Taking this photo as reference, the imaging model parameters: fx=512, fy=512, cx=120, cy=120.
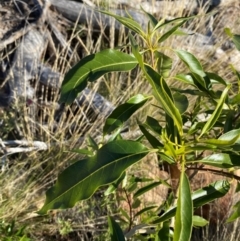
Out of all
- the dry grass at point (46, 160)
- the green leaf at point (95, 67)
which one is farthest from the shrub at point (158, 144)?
the dry grass at point (46, 160)

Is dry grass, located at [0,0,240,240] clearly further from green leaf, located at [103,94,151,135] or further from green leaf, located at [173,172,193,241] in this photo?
green leaf, located at [173,172,193,241]

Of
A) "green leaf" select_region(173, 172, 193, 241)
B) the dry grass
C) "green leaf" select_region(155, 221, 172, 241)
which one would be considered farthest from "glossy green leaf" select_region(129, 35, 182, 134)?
the dry grass

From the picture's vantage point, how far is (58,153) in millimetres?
2564

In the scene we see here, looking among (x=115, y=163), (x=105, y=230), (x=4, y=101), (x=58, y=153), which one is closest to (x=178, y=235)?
(x=115, y=163)

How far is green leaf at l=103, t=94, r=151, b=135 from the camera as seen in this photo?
3.59 feet

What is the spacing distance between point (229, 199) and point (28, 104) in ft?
3.72

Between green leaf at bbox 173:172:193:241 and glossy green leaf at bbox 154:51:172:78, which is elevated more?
glossy green leaf at bbox 154:51:172:78

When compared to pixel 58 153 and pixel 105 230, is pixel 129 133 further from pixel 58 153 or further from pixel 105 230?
pixel 105 230

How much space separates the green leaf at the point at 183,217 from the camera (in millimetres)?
849

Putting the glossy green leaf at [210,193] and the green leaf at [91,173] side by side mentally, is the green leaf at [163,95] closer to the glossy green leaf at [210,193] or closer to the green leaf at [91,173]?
the green leaf at [91,173]

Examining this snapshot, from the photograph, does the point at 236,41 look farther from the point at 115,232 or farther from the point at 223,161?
the point at 115,232

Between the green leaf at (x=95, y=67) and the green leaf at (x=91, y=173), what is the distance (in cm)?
20

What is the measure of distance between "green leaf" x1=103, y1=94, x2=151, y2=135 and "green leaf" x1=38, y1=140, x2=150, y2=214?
0.19 meters

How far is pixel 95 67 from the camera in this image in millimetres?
1052
